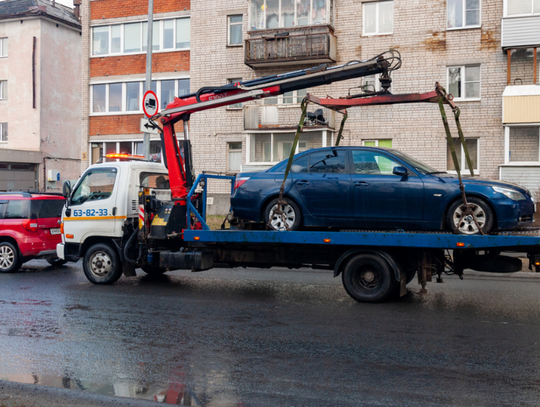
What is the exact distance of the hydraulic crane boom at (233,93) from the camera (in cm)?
912

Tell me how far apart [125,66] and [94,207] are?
70.9 ft

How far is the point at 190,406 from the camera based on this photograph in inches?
180

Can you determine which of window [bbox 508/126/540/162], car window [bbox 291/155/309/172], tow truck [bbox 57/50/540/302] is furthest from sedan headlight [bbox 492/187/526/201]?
window [bbox 508/126/540/162]

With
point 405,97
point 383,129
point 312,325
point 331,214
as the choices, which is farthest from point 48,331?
point 383,129

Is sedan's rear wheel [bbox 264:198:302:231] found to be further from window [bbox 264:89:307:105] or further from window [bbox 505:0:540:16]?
window [bbox 264:89:307:105]

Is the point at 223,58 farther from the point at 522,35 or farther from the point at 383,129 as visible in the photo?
the point at 522,35

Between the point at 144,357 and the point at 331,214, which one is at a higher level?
the point at 331,214

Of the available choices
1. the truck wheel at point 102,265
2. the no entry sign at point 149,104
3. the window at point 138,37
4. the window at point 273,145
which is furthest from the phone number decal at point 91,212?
the window at point 138,37

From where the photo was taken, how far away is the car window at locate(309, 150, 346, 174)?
9109 mm

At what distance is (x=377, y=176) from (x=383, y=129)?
17323mm

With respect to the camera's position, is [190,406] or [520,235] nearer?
[190,406]

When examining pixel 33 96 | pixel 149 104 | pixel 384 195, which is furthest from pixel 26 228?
pixel 33 96

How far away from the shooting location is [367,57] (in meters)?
25.9

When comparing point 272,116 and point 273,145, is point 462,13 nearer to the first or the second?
point 272,116
